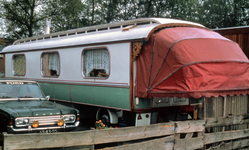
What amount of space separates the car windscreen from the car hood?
14.6 inches

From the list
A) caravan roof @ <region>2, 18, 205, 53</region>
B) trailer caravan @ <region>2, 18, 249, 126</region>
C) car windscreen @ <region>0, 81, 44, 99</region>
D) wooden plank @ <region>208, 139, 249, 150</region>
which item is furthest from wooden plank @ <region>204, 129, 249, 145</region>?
car windscreen @ <region>0, 81, 44, 99</region>

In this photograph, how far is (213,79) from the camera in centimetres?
629

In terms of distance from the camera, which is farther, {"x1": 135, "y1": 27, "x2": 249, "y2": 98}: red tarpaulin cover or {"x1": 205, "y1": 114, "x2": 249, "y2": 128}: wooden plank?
{"x1": 205, "y1": 114, "x2": 249, "y2": 128}: wooden plank

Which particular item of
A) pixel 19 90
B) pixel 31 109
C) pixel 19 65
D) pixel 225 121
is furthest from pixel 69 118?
pixel 19 65

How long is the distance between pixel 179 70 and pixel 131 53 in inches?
61.3

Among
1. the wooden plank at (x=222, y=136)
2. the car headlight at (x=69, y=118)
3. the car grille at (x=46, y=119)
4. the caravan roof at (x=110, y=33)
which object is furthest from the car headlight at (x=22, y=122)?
the wooden plank at (x=222, y=136)

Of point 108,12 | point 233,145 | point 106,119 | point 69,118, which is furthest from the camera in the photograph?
point 108,12

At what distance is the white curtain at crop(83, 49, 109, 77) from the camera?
8164 mm

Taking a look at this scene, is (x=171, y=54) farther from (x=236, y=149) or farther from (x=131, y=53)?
(x=236, y=149)

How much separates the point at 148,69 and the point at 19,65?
300 inches

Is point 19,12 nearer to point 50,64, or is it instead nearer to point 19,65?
point 19,65

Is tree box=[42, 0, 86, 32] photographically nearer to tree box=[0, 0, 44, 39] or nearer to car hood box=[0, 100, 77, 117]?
tree box=[0, 0, 44, 39]

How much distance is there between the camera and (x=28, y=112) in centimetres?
576

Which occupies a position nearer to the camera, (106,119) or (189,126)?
(189,126)
